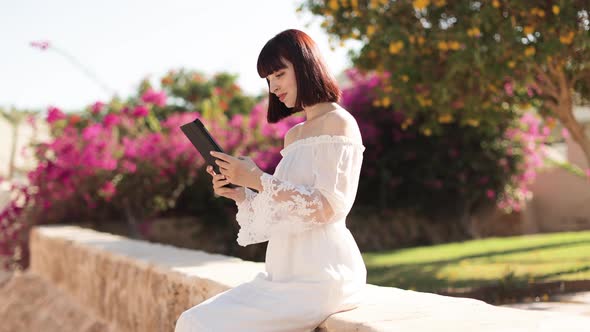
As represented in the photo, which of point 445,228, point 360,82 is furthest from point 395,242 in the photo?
point 360,82

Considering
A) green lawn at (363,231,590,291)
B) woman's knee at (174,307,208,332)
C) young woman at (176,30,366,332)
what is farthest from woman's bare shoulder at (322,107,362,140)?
green lawn at (363,231,590,291)

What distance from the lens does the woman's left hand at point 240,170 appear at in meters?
2.80

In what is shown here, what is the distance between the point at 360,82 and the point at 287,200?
10149mm

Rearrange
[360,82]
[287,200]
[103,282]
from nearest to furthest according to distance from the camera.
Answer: [287,200]
[103,282]
[360,82]

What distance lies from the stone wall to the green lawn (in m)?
2.43

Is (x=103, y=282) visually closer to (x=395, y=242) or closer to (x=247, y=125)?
(x=247, y=125)

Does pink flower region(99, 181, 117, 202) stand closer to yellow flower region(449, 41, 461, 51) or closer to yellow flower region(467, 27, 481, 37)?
yellow flower region(449, 41, 461, 51)

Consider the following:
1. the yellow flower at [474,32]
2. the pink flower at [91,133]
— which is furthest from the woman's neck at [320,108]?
the pink flower at [91,133]

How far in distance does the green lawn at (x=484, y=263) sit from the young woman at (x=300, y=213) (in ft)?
12.8

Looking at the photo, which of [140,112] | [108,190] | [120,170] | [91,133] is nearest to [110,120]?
[91,133]

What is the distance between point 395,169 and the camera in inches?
501

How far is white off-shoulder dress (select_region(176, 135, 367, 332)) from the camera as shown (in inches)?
107

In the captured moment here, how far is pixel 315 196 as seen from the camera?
2.71 metres

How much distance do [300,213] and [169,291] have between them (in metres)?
2.20
